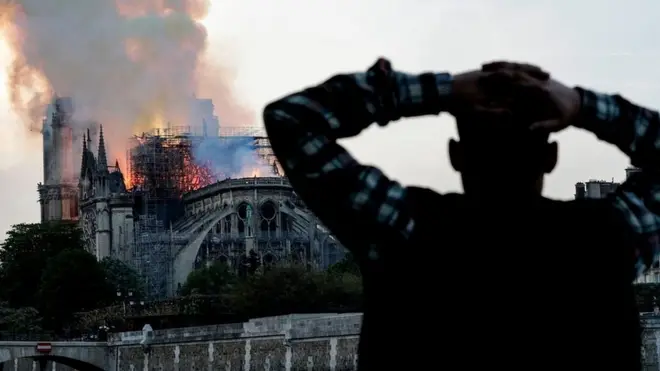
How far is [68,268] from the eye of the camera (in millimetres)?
94562

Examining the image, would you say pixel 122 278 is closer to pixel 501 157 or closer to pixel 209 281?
pixel 209 281

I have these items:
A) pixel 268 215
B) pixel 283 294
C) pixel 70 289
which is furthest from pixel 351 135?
pixel 268 215

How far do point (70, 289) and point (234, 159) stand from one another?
36353 millimetres

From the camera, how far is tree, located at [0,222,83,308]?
106m

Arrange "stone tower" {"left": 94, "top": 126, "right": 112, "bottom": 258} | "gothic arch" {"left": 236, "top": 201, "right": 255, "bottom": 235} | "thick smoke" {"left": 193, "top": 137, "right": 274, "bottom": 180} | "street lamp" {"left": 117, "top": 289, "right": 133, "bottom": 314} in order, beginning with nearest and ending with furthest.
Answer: "street lamp" {"left": 117, "top": 289, "right": 133, "bottom": 314}
"gothic arch" {"left": 236, "top": 201, "right": 255, "bottom": 235}
"stone tower" {"left": 94, "top": 126, "right": 112, "bottom": 258}
"thick smoke" {"left": 193, "top": 137, "right": 274, "bottom": 180}

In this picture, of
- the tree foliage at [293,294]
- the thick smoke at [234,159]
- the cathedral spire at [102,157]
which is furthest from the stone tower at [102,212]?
the tree foliage at [293,294]

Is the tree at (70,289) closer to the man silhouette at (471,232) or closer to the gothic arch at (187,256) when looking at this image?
the gothic arch at (187,256)

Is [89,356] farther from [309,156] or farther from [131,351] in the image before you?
[309,156]

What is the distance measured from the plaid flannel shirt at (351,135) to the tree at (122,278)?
94.3 m

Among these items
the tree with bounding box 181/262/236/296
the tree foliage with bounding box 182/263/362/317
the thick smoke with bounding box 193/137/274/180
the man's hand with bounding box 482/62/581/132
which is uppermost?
the thick smoke with bounding box 193/137/274/180

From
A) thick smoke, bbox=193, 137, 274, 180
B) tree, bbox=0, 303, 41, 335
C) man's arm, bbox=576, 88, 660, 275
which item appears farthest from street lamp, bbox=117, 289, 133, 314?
man's arm, bbox=576, 88, 660, 275

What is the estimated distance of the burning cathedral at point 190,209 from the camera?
372 ft

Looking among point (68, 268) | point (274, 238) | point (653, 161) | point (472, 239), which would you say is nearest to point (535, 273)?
point (472, 239)

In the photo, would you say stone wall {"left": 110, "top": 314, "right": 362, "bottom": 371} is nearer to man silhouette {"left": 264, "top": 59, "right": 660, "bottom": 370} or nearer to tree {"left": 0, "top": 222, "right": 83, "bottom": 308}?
tree {"left": 0, "top": 222, "right": 83, "bottom": 308}
